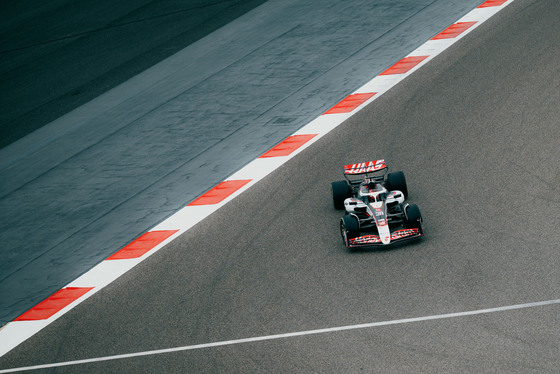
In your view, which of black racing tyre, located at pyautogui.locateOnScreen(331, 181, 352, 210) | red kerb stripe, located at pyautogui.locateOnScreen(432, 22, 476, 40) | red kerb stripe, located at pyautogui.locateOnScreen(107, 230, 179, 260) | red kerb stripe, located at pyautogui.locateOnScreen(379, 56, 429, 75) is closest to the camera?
black racing tyre, located at pyautogui.locateOnScreen(331, 181, 352, 210)

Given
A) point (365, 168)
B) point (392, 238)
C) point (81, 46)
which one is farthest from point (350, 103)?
point (81, 46)

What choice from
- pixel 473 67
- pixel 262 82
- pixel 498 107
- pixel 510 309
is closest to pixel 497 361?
pixel 510 309

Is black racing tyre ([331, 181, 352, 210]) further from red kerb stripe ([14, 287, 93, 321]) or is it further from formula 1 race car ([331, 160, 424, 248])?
red kerb stripe ([14, 287, 93, 321])

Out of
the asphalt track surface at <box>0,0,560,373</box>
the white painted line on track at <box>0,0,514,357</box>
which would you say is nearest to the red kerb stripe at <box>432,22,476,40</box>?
the white painted line on track at <box>0,0,514,357</box>

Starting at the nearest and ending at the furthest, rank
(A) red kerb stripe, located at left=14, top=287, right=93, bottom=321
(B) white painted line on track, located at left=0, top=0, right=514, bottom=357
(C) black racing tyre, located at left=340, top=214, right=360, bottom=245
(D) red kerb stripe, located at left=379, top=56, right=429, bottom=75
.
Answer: (C) black racing tyre, located at left=340, top=214, right=360, bottom=245, (B) white painted line on track, located at left=0, top=0, right=514, bottom=357, (A) red kerb stripe, located at left=14, top=287, right=93, bottom=321, (D) red kerb stripe, located at left=379, top=56, right=429, bottom=75

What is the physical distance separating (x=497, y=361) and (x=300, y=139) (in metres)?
5.08

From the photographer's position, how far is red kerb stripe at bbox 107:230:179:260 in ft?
24.4

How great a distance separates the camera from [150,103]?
37.8 ft

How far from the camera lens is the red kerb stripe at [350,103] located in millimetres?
9797

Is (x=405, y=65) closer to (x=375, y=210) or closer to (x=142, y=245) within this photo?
(x=375, y=210)

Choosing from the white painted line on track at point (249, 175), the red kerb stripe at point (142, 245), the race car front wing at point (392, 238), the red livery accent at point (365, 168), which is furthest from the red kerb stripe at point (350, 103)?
the race car front wing at point (392, 238)

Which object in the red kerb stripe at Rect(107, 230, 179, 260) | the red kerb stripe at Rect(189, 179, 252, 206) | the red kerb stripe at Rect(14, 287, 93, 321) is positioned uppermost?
the red kerb stripe at Rect(189, 179, 252, 206)

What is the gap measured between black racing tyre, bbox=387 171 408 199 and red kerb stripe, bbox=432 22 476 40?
17.0ft

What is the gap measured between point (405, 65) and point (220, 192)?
13.6 ft
